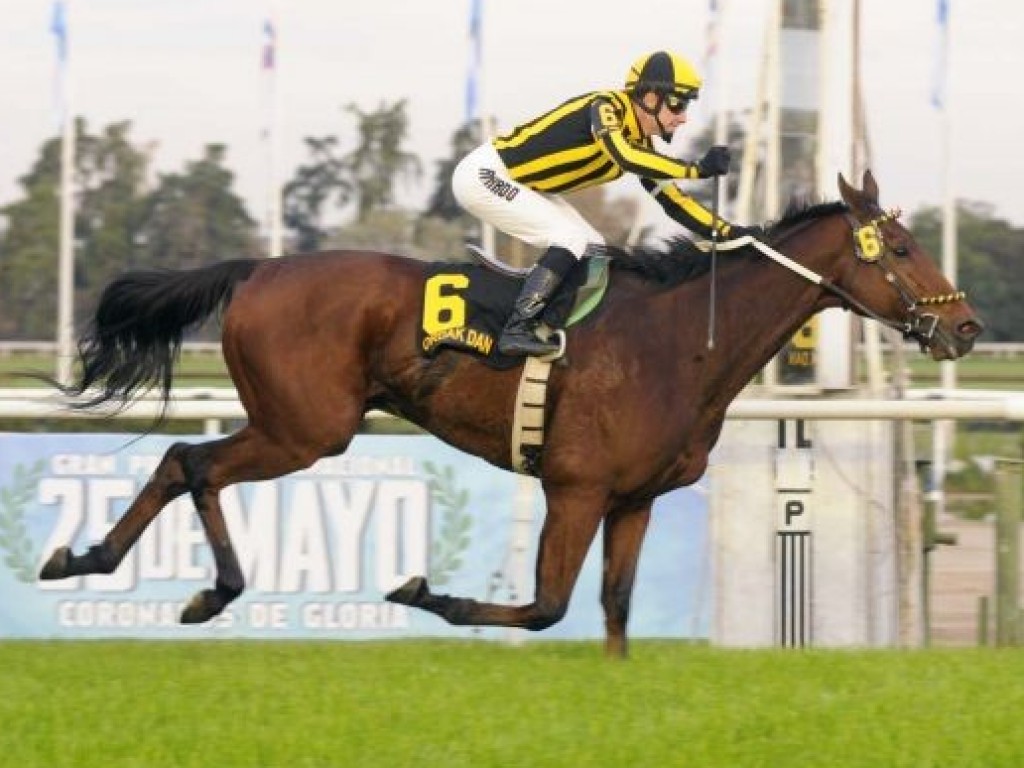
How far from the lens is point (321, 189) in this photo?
31.0m

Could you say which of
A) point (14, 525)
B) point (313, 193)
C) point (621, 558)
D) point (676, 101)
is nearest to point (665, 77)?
point (676, 101)

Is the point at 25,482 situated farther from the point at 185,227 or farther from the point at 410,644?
the point at 185,227

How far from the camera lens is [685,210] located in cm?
673

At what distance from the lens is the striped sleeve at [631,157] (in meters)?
6.38

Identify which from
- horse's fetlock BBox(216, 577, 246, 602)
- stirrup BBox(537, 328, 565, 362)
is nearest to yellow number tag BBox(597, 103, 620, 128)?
stirrup BBox(537, 328, 565, 362)

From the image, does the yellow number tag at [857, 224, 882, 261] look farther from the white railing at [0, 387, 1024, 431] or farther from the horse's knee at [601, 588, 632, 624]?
the horse's knee at [601, 588, 632, 624]

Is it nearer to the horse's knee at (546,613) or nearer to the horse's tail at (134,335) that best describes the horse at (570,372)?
the horse's knee at (546,613)

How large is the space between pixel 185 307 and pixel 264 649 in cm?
116

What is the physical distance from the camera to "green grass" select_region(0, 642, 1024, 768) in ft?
15.4

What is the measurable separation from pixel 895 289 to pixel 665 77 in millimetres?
1022

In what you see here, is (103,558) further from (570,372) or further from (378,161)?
(378,161)

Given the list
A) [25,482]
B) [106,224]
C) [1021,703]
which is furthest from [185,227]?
[1021,703]

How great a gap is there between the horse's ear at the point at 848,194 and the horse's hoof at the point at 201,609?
7.84 feet

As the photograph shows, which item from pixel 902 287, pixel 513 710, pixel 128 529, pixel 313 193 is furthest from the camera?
pixel 313 193
